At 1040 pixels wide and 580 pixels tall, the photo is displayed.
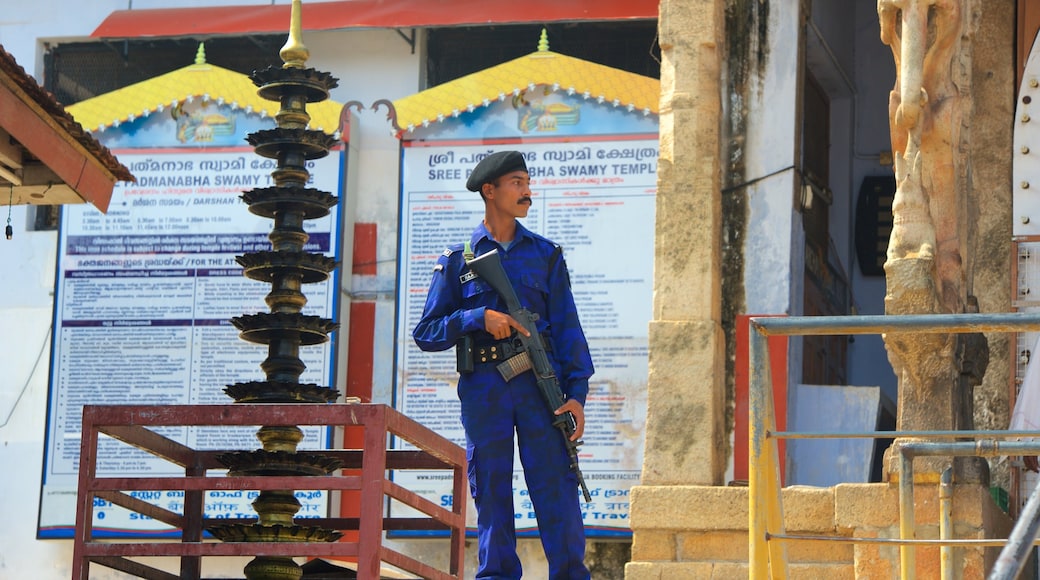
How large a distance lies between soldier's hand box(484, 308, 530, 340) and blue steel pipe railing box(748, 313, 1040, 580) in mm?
1400

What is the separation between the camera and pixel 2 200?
29.1ft

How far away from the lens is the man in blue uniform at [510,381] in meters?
7.03

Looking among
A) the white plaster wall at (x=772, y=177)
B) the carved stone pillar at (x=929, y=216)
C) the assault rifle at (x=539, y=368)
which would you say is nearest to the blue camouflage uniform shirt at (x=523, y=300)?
the assault rifle at (x=539, y=368)

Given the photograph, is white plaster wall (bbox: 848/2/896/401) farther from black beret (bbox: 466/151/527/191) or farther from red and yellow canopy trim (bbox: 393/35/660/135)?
black beret (bbox: 466/151/527/191)

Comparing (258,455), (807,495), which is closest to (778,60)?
(807,495)

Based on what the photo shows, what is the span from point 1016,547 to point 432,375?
9236 millimetres

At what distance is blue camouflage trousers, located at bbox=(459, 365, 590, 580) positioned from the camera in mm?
7000

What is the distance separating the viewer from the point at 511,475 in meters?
7.11

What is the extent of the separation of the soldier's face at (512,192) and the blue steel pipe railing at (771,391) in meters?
1.66

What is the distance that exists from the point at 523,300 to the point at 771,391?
171 cm

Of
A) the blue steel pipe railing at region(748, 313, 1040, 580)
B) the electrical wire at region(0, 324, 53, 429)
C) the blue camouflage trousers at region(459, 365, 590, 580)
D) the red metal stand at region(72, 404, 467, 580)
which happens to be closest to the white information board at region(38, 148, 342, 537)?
the electrical wire at region(0, 324, 53, 429)

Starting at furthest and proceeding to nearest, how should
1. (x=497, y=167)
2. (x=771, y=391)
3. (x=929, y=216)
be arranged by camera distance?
1. (x=929, y=216)
2. (x=497, y=167)
3. (x=771, y=391)

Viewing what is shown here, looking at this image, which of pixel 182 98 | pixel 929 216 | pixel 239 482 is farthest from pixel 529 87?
pixel 239 482

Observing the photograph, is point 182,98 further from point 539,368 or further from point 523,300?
point 539,368
